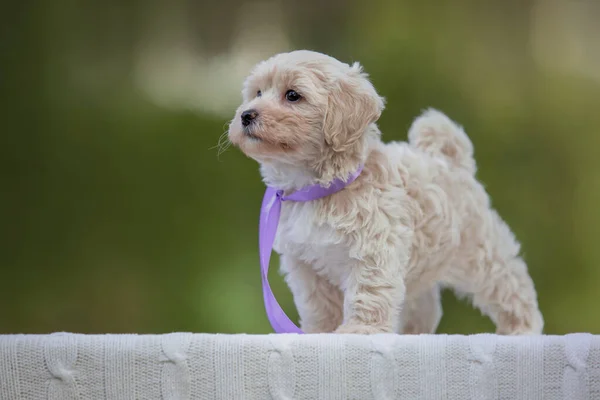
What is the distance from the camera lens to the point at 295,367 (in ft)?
3.72

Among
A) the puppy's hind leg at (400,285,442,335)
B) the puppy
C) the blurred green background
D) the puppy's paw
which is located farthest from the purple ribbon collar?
the blurred green background

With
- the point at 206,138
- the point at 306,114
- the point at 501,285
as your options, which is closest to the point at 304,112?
the point at 306,114

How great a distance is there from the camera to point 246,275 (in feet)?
7.22

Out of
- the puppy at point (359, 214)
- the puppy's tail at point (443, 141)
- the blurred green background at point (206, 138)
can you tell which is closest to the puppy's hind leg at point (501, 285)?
the puppy at point (359, 214)

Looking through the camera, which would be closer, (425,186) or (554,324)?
(425,186)

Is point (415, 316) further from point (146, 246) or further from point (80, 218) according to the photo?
point (80, 218)

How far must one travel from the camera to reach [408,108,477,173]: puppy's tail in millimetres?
1652

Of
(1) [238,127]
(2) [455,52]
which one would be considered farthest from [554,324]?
(1) [238,127]

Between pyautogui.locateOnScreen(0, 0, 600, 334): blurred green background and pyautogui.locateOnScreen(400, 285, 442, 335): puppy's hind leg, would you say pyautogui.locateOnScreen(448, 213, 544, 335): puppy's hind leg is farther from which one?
pyautogui.locateOnScreen(0, 0, 600, 334): blurred green background

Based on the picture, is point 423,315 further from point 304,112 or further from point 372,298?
point 304,112

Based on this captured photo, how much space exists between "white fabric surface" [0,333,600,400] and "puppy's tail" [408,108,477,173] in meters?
0.59

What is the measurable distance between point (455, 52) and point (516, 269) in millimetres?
921

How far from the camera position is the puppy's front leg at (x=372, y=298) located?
1.31 meters

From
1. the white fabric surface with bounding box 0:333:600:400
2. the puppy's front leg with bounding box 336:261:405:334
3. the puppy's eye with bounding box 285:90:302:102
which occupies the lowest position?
the white fabric surface with bounding box 0:333:600:400
